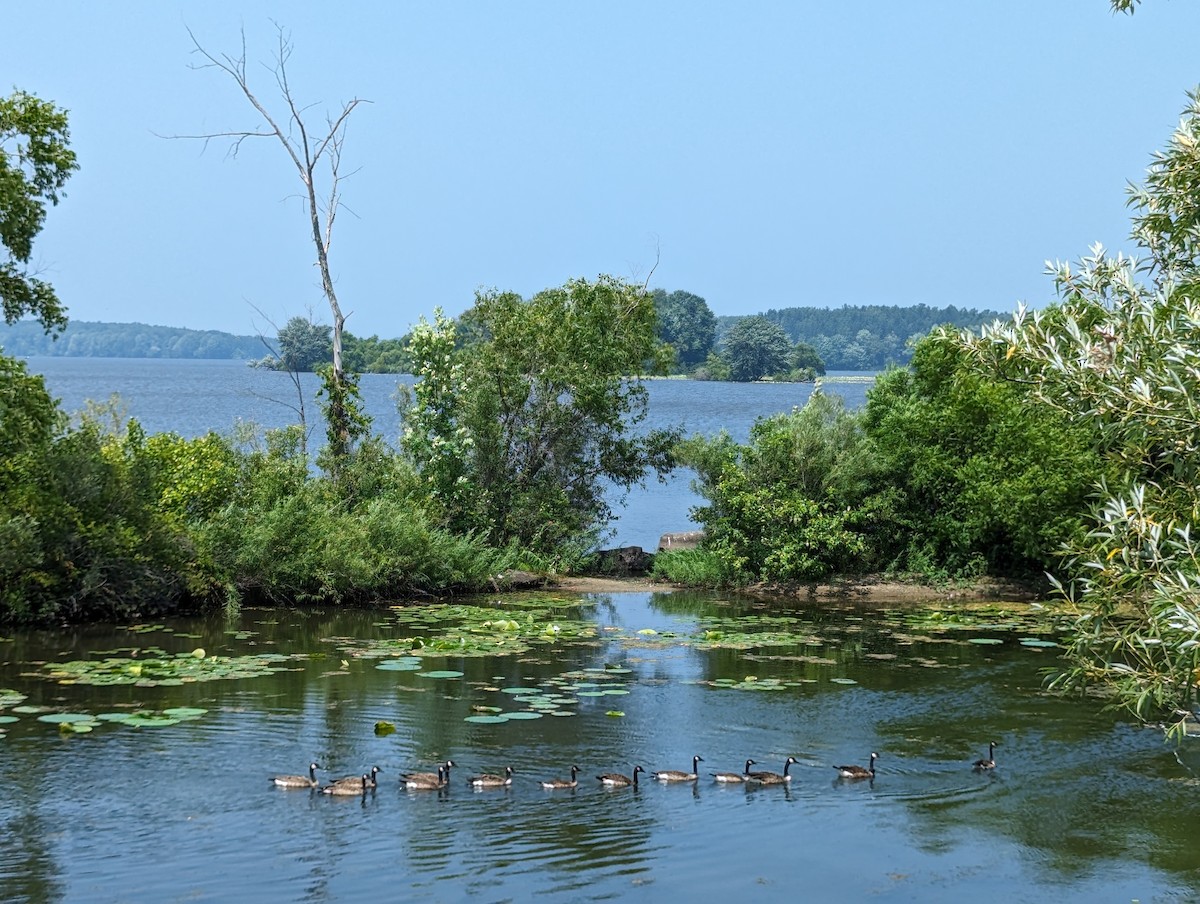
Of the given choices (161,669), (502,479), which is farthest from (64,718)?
(502,479)

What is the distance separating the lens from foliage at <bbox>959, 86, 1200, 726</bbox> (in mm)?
8039

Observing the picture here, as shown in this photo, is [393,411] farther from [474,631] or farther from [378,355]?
[474,631]

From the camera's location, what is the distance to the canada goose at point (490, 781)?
1289 cm

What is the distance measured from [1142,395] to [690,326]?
451 feet

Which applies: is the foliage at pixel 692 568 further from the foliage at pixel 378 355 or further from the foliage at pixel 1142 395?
the foliage at pixel 378 355

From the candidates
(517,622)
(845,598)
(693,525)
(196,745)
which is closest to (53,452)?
(517,622)

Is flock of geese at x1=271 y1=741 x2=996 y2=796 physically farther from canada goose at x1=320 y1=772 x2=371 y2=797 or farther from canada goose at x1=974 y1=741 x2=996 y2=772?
canada goose at x1=974 y1=741 x2=996 y2=772

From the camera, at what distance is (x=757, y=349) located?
466 feet

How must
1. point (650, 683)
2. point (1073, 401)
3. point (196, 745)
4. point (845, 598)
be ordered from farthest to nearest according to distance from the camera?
1. point (845, 598)
2. point (650, 683)
3. point (196, 745)
4. point (1073, 401)

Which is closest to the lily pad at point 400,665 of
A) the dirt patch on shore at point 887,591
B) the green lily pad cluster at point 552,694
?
the green lily pad cluster at point 552,694

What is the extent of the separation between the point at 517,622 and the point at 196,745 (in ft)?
28.8

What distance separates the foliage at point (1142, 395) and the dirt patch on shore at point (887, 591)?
16.8m

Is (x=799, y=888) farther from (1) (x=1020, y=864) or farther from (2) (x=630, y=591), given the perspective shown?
(2) (x=630, y=591)

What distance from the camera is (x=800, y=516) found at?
88.5ft
